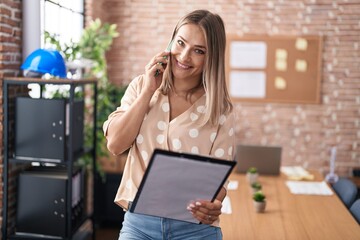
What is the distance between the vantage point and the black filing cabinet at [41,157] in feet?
10.5

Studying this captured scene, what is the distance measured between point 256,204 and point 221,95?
1240mm

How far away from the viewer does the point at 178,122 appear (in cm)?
165

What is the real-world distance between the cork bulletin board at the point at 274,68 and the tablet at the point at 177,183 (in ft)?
14.5

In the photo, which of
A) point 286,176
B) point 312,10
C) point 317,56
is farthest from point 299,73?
point 286,176

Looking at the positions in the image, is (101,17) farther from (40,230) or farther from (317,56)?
(40,230)

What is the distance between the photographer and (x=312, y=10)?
5676 millimetres

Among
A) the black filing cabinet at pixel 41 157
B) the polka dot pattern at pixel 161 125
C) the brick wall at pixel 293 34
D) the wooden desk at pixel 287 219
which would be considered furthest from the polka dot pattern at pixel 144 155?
the brick wall at pixel 293 34

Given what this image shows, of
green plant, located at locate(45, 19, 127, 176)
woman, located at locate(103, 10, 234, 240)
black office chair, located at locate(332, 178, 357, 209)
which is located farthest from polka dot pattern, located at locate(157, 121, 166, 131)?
green plant, located at locate(45, 19, 127, 176)

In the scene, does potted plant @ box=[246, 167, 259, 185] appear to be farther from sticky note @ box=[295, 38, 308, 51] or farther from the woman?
sticky note @ box=[295, 38, 308, 51]

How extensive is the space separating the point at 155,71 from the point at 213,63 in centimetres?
20

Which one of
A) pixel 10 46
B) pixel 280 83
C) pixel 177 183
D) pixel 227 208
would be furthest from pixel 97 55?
pixel 177 183

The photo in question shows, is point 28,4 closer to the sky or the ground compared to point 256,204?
closer to the sky

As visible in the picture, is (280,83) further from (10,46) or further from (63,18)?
(10,46)

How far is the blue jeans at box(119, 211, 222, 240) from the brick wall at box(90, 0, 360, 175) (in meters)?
4.30
